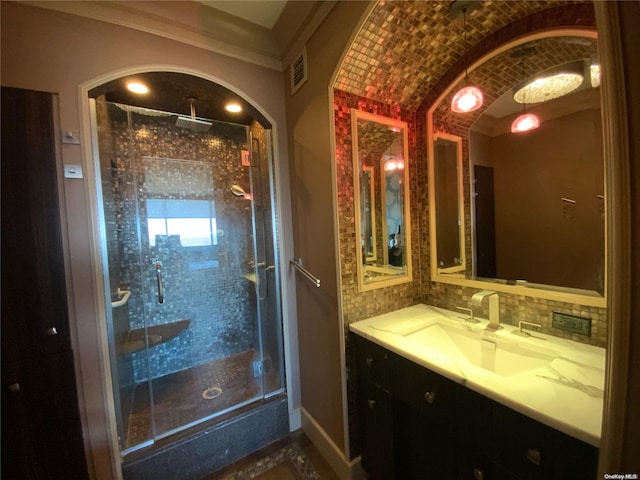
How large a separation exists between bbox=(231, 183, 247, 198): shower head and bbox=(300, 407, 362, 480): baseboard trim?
1.87 m

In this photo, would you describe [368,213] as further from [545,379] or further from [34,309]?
[34,309]

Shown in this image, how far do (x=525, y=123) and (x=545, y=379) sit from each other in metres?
1.12

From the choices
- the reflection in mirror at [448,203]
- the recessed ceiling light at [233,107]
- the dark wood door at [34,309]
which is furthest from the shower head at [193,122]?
the reflection in mirror at [448,203]

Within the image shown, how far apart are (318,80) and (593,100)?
1222mm

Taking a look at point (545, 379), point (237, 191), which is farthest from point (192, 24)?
point (545, 379)

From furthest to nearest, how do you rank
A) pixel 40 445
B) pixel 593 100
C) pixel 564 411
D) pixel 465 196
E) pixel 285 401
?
pixel 285 401, pixel 465 196, pixel 40 445, pixel 593 100, pixel 564 411

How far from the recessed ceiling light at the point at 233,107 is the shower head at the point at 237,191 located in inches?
27.0

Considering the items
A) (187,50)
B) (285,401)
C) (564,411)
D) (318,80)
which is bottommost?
(285,401)

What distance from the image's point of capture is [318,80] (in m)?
1.37

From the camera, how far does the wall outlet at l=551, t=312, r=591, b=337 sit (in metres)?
0.99

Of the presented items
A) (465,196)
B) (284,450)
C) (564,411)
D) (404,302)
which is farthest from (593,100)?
(284,450)

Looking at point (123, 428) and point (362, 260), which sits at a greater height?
point (362, 260)

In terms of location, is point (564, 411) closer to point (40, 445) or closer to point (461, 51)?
point (461, 51)

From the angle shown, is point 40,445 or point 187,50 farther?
point 187,50
